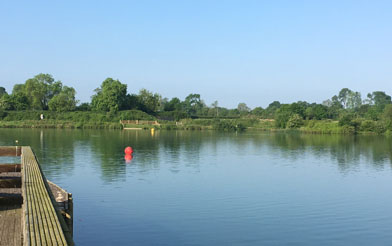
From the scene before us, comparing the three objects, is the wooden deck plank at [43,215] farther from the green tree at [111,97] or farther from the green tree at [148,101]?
the green tree at [148,101]

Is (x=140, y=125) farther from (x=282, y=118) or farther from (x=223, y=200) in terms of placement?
(x=223, y=200)

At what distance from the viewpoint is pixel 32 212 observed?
12.5 metres

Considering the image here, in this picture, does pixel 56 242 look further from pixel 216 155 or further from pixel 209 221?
pixel 216 155

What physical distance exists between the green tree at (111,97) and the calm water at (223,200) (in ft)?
290

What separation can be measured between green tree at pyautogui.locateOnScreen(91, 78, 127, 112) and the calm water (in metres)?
Answer: 88.2

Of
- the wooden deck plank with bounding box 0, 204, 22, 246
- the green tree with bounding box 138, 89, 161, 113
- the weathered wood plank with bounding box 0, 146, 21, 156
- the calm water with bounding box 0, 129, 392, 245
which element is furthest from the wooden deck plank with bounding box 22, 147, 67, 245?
the green tree with bounding box 138, 89, 161, 113

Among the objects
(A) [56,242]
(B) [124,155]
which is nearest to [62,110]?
(B) [124,155]

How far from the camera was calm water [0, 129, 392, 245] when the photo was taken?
18984 mm

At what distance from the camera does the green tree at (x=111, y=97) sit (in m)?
135

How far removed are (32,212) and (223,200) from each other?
1528 centimetres

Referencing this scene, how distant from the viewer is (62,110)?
133m

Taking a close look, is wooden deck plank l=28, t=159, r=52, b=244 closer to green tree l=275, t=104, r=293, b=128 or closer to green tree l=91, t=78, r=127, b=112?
green tree l=91, t=78, r=127, b=112

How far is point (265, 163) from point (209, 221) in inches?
999

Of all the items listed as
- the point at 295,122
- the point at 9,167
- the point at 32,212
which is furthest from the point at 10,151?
the point at 295,122
